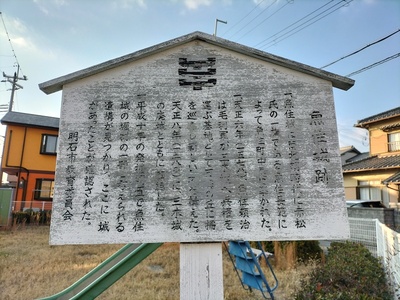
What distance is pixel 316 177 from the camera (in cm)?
330

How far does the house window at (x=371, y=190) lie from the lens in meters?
17.5

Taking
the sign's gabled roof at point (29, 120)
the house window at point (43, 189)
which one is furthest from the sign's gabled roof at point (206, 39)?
the house window at point (43, 189)

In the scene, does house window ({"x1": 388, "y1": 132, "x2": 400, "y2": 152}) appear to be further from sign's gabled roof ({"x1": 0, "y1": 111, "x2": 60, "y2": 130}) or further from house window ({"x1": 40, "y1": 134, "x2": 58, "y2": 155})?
house window ({"x1": 40, "y1": 134, "x2": 58, "y2": 155})

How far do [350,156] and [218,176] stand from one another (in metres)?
33.6

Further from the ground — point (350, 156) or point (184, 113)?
point (350, 156)

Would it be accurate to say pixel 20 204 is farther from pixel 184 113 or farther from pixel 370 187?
pixel 370 187

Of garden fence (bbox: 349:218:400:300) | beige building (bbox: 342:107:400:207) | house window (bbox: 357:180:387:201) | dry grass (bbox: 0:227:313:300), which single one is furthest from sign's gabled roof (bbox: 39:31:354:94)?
house window (bbox: 357:180:387:201)

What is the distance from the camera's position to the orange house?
1905 cm

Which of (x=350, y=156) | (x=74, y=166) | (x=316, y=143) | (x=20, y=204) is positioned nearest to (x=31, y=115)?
(x=20, y=204)

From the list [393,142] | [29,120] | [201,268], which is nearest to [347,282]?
[201,268]

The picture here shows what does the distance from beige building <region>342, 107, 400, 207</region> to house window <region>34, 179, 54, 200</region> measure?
1997 centimetres

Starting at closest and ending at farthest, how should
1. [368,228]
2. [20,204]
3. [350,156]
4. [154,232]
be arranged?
1. [154,232]
2. [368,228]
3. [20,204]
4. [350,156]

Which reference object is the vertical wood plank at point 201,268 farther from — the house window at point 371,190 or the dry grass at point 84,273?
the house window at point 371,190

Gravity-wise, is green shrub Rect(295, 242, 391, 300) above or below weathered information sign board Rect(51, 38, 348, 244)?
below
